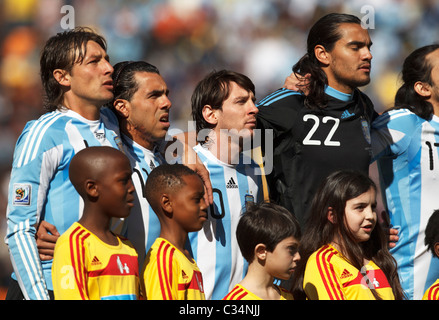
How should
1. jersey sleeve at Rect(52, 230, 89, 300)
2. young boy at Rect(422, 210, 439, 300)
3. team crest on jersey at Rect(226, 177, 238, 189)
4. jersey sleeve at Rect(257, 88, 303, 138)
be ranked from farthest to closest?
jersey sleeve at Rect(257, 88, 303, 138) < team crest on jersey at Rect(226, 177, 238, 189) < young boy at Rect(422, 210, 439, 300) < jersey sleeve at Rect(52, 230, 89, 300)

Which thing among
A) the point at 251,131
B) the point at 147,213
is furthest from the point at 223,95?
the point at 147,213

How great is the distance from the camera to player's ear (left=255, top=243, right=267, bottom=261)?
137 inches

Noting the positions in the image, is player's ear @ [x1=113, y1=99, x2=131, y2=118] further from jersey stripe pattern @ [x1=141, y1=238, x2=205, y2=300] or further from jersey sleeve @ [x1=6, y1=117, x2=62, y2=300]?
jersey stripe pattern @ [x1=141, y1=238, x2=205, y2=300]

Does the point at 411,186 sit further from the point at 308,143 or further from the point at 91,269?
the point at 91,269

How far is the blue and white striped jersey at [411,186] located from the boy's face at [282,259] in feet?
4.04

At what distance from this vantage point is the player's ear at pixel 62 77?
3.84m

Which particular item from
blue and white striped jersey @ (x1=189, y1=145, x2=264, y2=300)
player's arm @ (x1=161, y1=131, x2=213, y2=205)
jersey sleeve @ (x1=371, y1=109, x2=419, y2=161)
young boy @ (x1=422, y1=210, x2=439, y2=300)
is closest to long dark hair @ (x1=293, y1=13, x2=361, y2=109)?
jersey sleeve @ (x1=371, y1=109, x2=419, y2=161)

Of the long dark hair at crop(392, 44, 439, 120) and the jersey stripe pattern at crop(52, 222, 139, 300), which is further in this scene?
the long dark hair at crop(392, 44, 439, 120)

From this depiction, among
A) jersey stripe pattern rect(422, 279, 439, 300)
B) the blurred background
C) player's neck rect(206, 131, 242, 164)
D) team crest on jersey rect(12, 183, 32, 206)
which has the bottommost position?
jersey stripe pattern rect(422, 279, 439, 300)

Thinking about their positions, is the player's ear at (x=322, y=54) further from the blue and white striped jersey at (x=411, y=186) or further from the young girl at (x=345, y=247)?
the young girl at (x=345, y=247)

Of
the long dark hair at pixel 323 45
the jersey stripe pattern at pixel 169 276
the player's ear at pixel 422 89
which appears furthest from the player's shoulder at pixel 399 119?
the jersey stripe pattern at pixel 169 276

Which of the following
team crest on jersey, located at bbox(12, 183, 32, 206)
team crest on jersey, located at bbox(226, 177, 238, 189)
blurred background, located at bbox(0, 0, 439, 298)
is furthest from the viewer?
blurred background, located at bbox(0, 0, 439, 298)

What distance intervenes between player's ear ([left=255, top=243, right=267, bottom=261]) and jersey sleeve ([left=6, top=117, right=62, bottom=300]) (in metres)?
1.02
